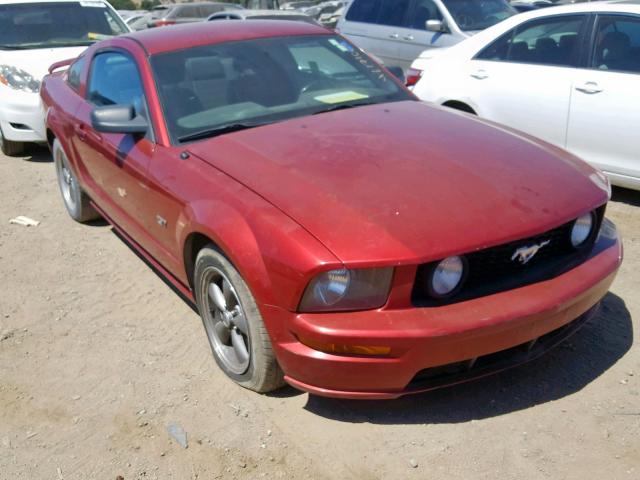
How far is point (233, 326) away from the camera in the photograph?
318 cm

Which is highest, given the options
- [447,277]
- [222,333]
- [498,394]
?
[447,277]

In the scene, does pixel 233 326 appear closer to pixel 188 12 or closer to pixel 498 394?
pixel 498 394

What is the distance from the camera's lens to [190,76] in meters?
3.79

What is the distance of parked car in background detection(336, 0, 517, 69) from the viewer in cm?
919

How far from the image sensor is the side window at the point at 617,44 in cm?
502

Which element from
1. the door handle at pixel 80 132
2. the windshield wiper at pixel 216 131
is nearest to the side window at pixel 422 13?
the door handle at pixel 80 132

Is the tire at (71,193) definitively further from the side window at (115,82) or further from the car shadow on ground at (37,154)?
the car shadow on ground at (37,154)

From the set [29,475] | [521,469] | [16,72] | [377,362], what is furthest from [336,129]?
[16,72]

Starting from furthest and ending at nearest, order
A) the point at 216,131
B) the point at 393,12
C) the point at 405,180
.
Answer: the point at 393,12, the point at 216,131, the point at 405,180

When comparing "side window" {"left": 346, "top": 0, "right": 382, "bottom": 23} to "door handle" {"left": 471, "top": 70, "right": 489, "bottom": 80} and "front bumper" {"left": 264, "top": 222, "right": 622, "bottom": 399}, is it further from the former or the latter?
"front bumper" {"left": 264, "top": 222, "right": 622, "bottom": 399}

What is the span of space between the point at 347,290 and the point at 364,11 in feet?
28.8

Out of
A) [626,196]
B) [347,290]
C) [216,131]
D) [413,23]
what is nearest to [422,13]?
[413,23]

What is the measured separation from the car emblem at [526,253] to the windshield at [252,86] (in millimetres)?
1534

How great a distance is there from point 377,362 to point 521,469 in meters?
0.70
